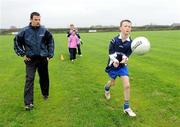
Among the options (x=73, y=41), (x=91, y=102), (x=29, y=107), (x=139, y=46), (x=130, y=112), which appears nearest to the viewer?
(x=130, y=112)

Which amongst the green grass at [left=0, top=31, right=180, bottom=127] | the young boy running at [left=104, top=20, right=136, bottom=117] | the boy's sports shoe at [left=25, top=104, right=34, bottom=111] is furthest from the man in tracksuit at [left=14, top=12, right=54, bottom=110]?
the young boy running at [left=104, top=20, right=136, bottom=117]

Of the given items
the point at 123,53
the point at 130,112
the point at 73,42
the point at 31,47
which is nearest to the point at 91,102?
the point at 130,112

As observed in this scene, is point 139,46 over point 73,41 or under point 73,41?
over

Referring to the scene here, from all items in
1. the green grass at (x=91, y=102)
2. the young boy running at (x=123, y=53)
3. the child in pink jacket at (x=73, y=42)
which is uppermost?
the young boy running at (x=123, y=53)

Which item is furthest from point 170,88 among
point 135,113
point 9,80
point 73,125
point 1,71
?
point 1,71

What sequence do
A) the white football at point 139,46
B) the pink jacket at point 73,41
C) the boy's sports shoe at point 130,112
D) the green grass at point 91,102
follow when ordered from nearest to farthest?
the green grass at point 91,102 → the boy's sports shoe at point 130,112 → the white football at point 139,46 → the pink jacket at point 73,41

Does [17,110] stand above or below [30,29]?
below

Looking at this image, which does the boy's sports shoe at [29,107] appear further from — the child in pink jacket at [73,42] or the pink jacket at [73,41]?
the pink jacket at [73,41]

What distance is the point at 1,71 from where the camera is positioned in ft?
56.2

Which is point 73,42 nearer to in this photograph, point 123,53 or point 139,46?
point 123,53

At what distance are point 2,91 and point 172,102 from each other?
5.30 m

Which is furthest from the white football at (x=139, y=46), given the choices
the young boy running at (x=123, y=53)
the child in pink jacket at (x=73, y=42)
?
the child in pink jacket at (x=73, y=42)

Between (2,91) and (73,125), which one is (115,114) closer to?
(73,125)

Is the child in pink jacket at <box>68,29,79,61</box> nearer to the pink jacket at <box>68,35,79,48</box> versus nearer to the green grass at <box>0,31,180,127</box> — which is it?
the pink jacket at <box>68,35,79,48</box>
